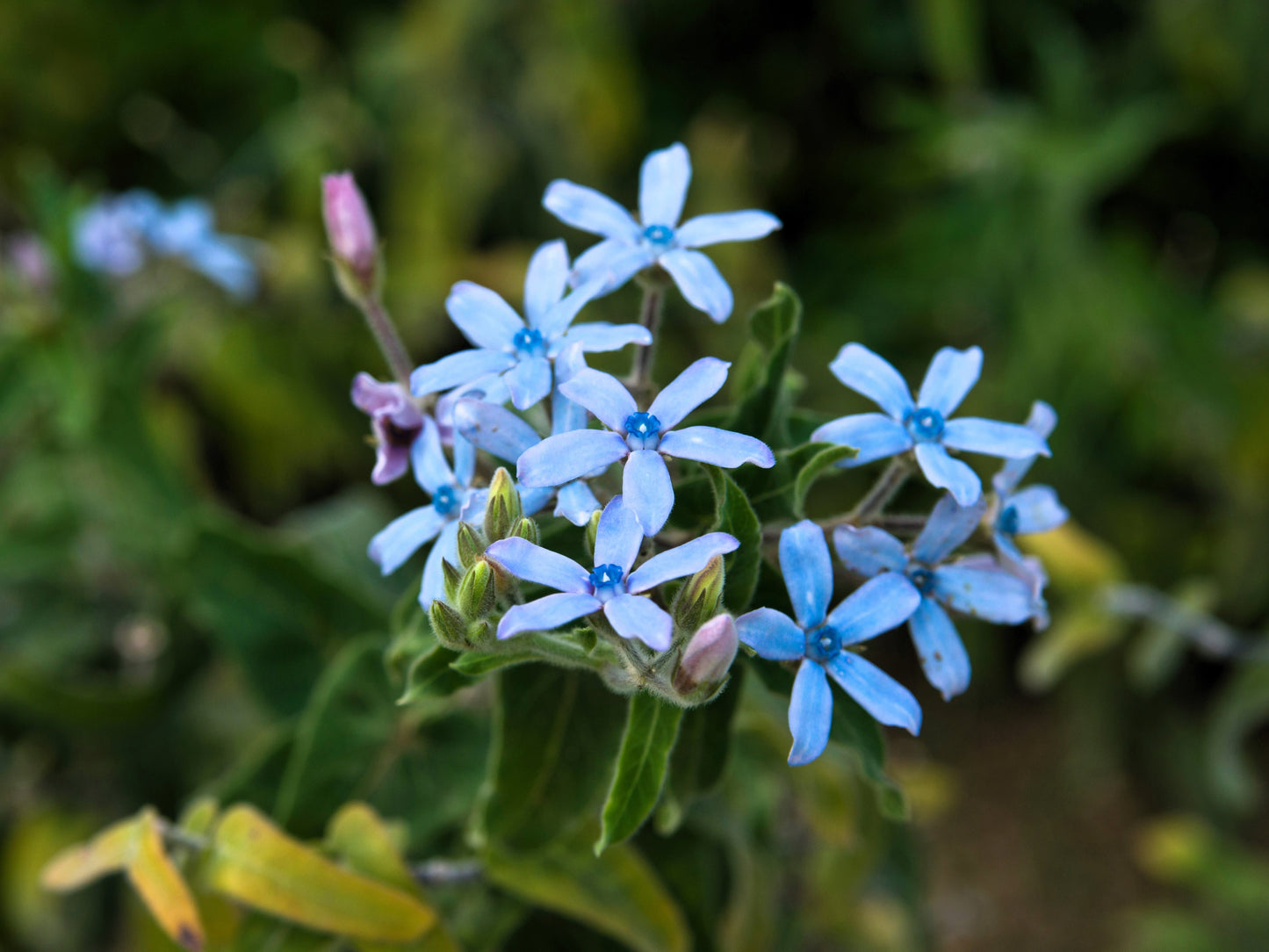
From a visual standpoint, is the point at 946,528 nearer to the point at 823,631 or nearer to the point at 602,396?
the point at 823,631

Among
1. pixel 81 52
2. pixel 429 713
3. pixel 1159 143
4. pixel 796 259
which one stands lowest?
pixel 796 259

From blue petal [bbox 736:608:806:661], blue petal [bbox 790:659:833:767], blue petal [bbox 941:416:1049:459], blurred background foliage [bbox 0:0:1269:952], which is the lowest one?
blurred background foliage [bbox 0:0:1269:952]

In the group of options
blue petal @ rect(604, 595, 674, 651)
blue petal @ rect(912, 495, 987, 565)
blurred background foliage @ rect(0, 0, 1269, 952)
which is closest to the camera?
blue petal @ rect(604, 595, 674, 651)

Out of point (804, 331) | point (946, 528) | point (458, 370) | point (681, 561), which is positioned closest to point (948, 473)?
point (946, 528)

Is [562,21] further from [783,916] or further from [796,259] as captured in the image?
[783,916]

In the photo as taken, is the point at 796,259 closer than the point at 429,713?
No

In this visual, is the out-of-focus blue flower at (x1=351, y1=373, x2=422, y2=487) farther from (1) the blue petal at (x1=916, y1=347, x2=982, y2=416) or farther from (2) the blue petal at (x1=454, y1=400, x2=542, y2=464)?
(1) the blue petal at (x1=916, y1=347, x2=982, y2=416)

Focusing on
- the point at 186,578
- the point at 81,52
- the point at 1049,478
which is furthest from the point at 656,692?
the point at 81,52

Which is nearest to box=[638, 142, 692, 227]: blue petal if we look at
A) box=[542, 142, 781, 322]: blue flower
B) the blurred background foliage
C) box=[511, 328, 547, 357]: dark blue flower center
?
box=[542, 142, 781, 322]: blue flower

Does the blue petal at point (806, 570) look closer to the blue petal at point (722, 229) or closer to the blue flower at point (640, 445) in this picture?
the blue flower at point (640, 445)
